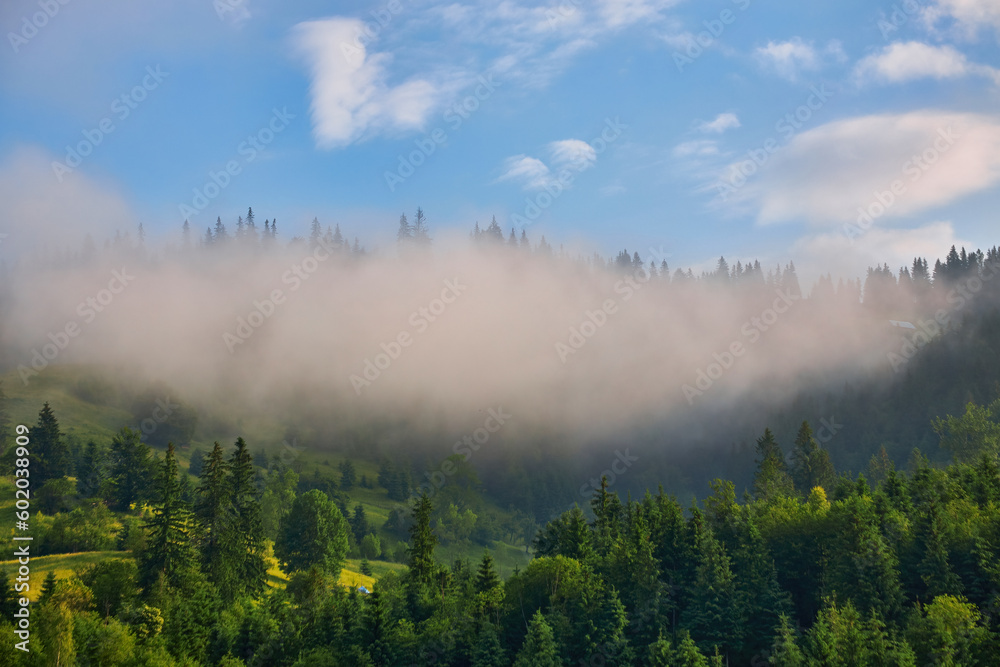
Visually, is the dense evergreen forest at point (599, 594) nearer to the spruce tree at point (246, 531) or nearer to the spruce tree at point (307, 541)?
the spruce tree at point (246, 531)

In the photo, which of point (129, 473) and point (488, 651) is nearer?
point (488, 651)

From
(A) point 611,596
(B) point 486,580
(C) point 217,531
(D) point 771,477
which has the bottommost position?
(A) point 611,596

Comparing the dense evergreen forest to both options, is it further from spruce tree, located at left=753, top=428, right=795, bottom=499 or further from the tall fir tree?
spruce tree, located at left=753, top=428, right=795, bottom=499

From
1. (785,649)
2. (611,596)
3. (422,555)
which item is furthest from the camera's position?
(422,555)

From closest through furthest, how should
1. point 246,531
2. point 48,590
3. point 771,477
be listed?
1. point 48,590
2. point 246,531
3. point 771,477

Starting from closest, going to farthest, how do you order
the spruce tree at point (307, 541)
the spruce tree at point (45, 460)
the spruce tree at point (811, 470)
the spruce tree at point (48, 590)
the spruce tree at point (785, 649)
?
the spruce tree at point (785, 649) < the spruce tree at point (48, 590) < the spruce tree at point (307, 541) < the spruce tree at point (811, 470) < the spruce tree at point (45, 460)

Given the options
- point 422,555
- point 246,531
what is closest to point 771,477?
point 422,555

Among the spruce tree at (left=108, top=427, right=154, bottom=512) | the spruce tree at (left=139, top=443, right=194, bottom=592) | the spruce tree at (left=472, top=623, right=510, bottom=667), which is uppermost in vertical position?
the spruce tree at (left=108, top=427, right=154, bottom=512)

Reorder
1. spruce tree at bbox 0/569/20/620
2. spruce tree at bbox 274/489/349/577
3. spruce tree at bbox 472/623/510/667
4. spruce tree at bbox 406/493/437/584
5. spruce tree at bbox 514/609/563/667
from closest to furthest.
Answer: spruce tree at bbox 0/569/20/620, spruce tree at bbox 514/609/563/667, spruce tree at bbox 472/623/510/667, spruce tree at bbox 406/493/437/584, spruce tree at bbox 274/489/349/577

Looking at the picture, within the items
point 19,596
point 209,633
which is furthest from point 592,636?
point 19,596

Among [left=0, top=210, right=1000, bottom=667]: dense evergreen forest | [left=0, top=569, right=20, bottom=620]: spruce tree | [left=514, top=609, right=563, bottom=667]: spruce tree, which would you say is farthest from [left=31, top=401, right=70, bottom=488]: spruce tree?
[left=514, top=609, right=563, bottom=667]: spruce tree

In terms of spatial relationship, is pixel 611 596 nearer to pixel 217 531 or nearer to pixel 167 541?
pixel 217 531

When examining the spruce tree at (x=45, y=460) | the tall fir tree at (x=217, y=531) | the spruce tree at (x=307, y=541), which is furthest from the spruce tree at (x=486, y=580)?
the spruce tree at (x=45, y=460)

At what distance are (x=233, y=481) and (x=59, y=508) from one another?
62150mm
